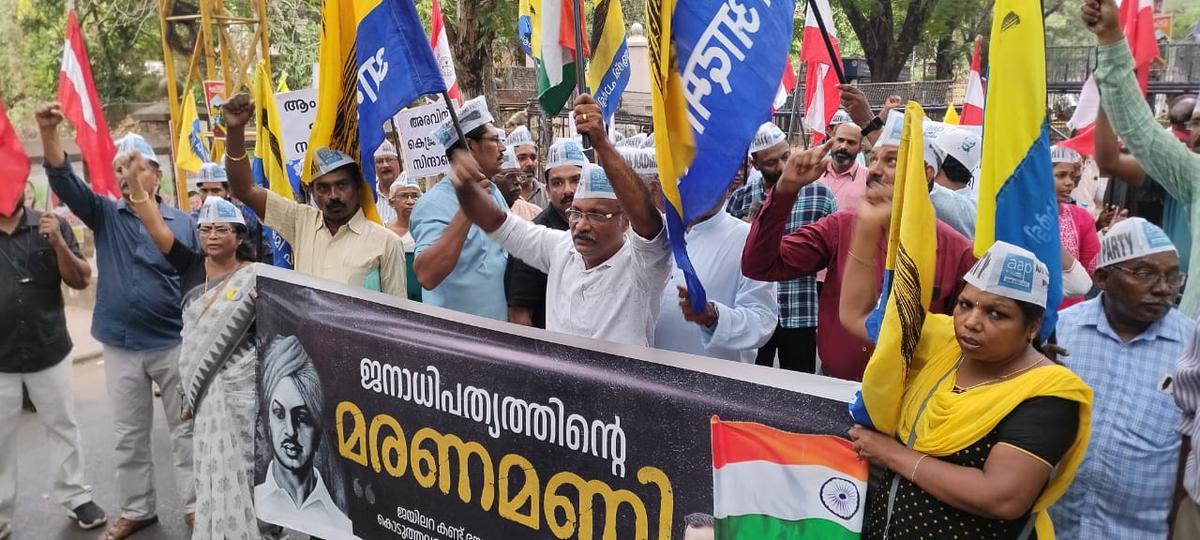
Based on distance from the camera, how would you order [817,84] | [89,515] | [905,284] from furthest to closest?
[817,84], [89,515], [905,284]

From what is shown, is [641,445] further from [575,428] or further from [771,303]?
A: [771,303]

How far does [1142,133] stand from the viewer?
3420 millimetres

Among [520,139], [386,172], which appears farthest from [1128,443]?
[386,172]

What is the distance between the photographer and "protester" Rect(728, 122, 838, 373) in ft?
17.1

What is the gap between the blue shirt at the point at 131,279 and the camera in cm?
516

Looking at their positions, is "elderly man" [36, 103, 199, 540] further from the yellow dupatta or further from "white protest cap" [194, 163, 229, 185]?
the yellow dupatta

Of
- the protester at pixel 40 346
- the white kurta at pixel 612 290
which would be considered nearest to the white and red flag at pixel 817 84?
the white kurta at pixel 612 290

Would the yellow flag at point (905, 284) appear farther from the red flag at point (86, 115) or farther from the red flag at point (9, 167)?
the red flag at point (86, 115)

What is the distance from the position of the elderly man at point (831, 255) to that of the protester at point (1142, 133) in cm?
73

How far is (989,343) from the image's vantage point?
227 cm

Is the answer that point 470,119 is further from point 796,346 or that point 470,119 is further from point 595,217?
point 796,346

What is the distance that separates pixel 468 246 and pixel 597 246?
117 centimetres

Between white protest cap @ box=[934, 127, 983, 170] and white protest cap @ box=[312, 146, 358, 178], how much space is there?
7.93ft

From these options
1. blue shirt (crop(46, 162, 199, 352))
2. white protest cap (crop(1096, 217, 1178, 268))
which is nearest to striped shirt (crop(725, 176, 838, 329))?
white protest cap (crop(1096, 217, 1178, 268))
